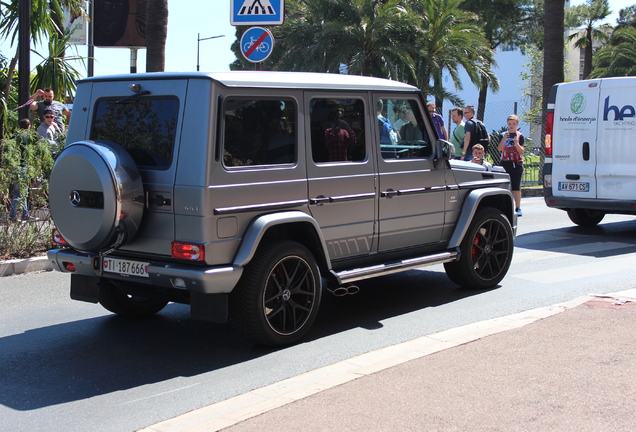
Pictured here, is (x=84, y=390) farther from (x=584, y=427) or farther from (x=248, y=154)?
(x=584, y=427)

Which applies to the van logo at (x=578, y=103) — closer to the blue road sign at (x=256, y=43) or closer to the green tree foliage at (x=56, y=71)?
the blue road sign at (x=256, y=43)

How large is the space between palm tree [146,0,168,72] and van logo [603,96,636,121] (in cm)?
755

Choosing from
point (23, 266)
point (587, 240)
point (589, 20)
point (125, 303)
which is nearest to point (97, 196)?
point (125, 303)

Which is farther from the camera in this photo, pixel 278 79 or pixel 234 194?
pixel 278 79

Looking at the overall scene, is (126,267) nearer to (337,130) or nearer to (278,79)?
(278,79)

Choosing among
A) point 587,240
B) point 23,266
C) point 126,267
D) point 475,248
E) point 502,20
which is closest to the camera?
point 126,267

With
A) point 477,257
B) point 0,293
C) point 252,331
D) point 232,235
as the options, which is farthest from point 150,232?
point 477,257

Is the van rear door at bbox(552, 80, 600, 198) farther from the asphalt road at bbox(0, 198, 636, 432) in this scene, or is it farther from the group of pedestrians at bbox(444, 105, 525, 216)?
the asphalt road at bbox(0, 198, 636, 432)

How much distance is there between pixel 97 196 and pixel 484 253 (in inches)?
158

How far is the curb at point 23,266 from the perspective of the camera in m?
8.49

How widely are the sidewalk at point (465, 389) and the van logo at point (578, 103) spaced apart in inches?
252

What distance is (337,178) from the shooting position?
6.21 m

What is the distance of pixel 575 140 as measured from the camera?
1179cm

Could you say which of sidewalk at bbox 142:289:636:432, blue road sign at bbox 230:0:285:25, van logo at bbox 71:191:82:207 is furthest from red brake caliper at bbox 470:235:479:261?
blue road sign at bbox 230:0:285:25
